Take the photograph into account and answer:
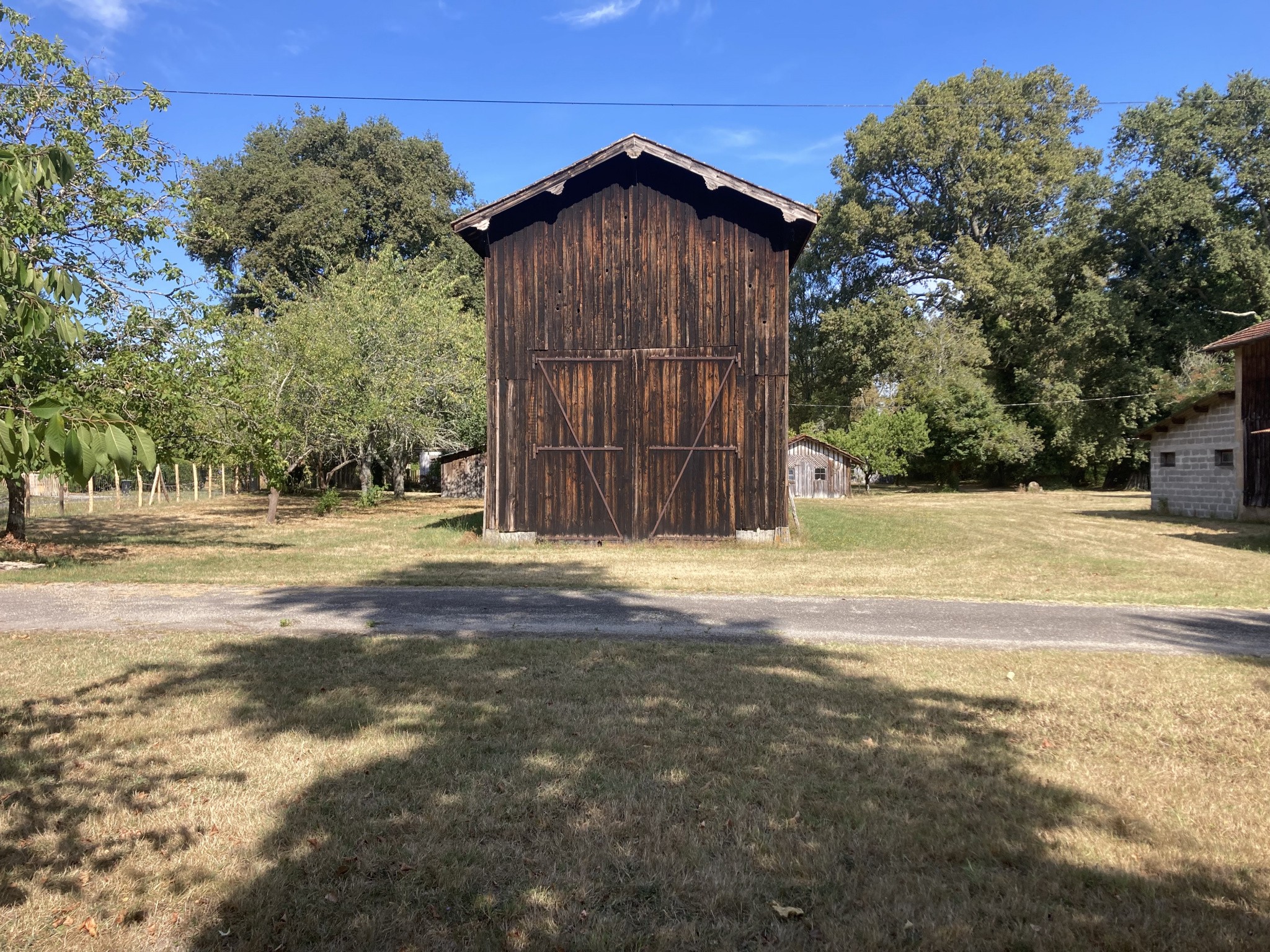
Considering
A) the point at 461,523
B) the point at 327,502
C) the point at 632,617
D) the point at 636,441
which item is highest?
the point at 636,441

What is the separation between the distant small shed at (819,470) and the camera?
146 feet

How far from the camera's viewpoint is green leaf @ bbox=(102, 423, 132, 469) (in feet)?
8.80

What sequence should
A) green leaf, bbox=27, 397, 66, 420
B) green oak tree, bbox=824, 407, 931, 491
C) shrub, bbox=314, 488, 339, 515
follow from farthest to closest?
green oak tree, bbox=824, 407, 931, 491 → shrub, bbox=314, 488, 339, 515 → green leaf, bbox=27, 397, 66, 420

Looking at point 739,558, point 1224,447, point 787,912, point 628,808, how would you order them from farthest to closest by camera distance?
1. point 1224,447
2. point 739,558
3. point 628,808
4. point 787,912

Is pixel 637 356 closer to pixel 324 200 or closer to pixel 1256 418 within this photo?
pixel 1256 418

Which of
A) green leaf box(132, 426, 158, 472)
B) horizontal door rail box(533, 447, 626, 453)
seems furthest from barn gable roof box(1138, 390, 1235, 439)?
green leaf box(132, 426, 158, 472)

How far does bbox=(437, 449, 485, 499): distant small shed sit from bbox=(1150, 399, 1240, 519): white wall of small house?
88.3 feet

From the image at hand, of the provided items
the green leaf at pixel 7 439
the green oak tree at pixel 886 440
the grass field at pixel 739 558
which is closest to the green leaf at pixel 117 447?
the green leaf at pixel 7 439

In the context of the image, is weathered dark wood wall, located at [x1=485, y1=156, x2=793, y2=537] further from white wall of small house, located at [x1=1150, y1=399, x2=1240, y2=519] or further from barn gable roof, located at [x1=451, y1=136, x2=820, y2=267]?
white wall of small house, located at [x1=1150, y1=399, x2=1240, y2=519]

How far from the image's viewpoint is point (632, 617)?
9.34m

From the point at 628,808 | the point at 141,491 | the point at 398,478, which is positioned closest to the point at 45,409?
the point at 628,808

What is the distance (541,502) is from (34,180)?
47.3 feet

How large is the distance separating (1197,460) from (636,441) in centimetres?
2084

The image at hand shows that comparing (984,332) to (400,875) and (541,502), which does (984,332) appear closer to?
(541,502)
